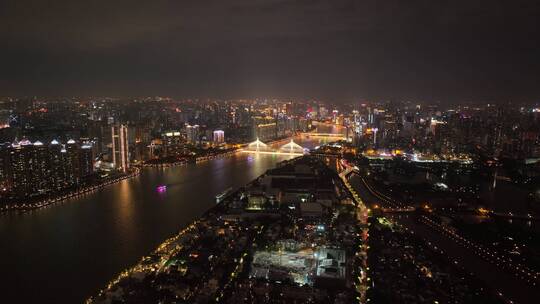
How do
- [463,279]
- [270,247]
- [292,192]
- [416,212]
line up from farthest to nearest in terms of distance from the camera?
[292,192] < [416,212] < [270,247] < [463,279]

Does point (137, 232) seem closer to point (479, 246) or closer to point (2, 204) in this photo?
point (2, 204)

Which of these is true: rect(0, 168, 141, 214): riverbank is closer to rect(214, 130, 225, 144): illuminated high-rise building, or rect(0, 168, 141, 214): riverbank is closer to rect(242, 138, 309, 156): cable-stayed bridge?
rect(242, 138, 309, 156): cable-stayed bridge

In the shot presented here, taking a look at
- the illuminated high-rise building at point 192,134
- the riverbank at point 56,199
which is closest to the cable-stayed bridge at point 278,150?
the illuminated high-rise building at point 192,134

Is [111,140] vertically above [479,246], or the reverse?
[111,140]

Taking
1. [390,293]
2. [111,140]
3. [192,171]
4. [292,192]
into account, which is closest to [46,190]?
[111,140]

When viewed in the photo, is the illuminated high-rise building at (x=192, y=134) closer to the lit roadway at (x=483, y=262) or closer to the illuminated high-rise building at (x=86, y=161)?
the illuminated high-rise building at (x=86, y=161)

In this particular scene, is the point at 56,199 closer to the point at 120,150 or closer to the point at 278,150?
the point at 120,150
